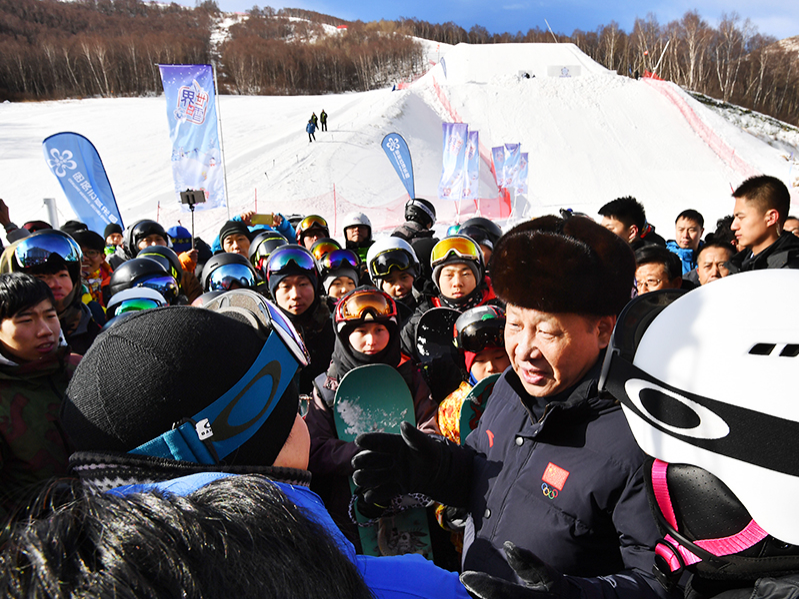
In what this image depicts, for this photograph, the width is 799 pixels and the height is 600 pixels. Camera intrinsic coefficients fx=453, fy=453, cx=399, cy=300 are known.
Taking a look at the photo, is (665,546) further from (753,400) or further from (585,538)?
(753,400)

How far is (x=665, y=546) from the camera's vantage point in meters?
1.11

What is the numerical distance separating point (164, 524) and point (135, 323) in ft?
1.50

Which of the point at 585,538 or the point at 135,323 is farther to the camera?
the point at 585,538

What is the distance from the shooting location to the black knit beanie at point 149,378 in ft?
2.64

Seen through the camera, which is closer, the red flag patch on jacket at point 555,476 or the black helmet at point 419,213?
the red flag patch on jacket at point 555,476

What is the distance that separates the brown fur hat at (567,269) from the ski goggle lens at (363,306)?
1614 millimetres

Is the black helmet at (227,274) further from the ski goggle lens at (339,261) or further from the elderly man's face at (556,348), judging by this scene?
the elderly man's face at (556,348)

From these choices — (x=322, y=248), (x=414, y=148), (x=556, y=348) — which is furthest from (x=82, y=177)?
(x=414, y=148)

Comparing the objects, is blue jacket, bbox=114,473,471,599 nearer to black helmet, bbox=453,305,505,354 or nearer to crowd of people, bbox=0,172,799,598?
crowd of people, bbox=0,172,799,598

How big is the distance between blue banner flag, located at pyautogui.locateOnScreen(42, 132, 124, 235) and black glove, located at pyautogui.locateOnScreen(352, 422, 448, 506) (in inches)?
344

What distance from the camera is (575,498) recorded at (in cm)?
129

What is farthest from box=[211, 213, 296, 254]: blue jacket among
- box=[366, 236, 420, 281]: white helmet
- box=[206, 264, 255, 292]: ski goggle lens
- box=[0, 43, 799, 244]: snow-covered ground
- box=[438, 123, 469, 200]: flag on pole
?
box=[438, 123, 469, 200]: flag on pole

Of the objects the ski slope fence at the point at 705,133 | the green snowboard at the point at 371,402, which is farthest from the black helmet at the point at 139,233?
the ski slope fence at the point at 705,133

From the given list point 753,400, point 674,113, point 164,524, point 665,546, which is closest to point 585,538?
point 665,546
